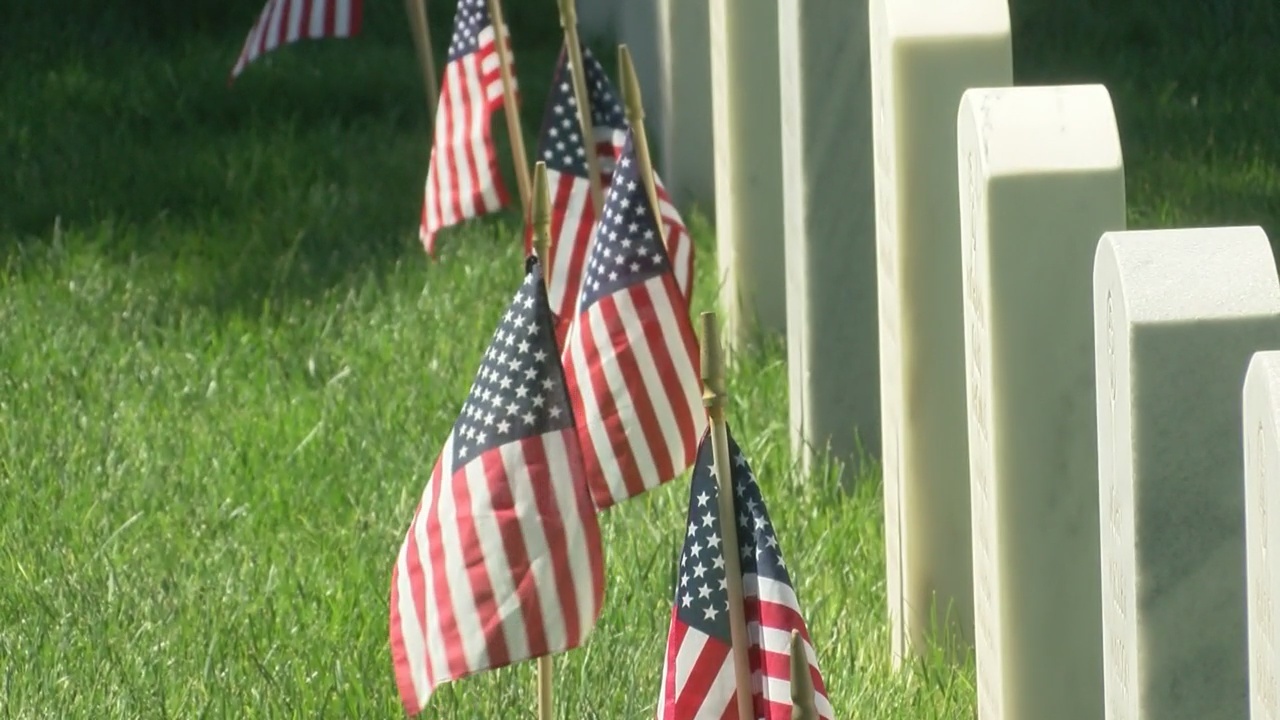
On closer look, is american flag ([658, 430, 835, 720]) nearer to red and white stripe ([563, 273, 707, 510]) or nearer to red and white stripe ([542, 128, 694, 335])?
red and white stripe ([563, 273, 707, 510])

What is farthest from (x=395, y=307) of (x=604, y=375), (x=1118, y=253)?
(x=1118, y=253)

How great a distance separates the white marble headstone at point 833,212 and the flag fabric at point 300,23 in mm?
2355

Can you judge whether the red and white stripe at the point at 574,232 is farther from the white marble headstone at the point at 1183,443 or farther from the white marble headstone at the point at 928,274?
the white marble headstone at the point at 1183,443

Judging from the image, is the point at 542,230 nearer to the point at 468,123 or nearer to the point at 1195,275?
the point at 1195,275

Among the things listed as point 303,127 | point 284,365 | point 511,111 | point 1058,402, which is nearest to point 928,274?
point 1058,402

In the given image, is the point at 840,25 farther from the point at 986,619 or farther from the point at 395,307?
the point at 395,307

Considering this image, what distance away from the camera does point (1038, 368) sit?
2.90m

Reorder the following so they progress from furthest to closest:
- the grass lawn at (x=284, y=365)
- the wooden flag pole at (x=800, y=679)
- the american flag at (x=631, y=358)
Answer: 1. the grass lawn at (x=284, y=365)
2. the american flag at (x=631, y=358)
3. the wooden flag pole at (x=800, y=679)

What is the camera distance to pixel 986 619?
10.2ft

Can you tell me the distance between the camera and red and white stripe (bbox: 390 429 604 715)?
2.86 meters

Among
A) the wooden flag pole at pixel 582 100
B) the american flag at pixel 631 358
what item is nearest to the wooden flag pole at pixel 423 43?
the wooden flag pole at pixel 582 100

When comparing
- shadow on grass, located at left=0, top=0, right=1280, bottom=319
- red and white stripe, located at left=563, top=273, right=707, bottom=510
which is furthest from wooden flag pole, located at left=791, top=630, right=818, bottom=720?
shadow on grass, located at left=0, top=0, right=1280, bottom=319

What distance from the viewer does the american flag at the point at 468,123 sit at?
201 inches

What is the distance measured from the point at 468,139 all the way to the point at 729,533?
270 cm
